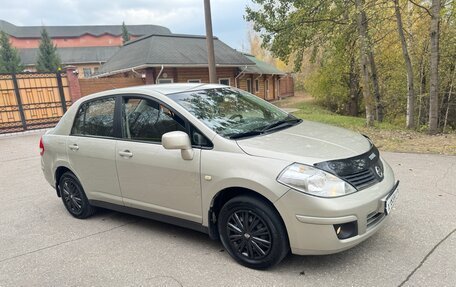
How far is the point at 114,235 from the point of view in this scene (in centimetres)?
390

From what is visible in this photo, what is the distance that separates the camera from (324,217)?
8.40 feet

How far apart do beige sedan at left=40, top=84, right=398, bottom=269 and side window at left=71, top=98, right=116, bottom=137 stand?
14mm

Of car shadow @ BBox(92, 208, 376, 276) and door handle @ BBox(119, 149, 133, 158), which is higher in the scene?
door handle @ BBox(119, 149, 133, 158)

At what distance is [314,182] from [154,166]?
1659mm

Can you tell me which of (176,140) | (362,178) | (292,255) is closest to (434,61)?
(362,178)

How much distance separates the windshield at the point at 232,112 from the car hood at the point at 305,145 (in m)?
0.20

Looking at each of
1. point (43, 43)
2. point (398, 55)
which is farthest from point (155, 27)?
point (398, 55)

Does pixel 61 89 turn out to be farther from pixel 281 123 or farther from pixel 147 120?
pixel 281 123

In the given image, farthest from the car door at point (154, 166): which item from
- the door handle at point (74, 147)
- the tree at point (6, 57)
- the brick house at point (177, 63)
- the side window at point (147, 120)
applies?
the tree at point (6, 57)

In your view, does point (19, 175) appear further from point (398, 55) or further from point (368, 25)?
point (398, 55)

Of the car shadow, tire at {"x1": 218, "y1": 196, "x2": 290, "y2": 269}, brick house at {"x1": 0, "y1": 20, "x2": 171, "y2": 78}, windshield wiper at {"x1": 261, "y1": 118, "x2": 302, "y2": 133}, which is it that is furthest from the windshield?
brick house at {"x1": 0, "y1": 20, "x2": 171, "y2": 78}

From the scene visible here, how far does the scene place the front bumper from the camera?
2.56m

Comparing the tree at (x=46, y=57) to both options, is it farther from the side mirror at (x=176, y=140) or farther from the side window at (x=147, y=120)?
the side mirror at (x=176, y=140)

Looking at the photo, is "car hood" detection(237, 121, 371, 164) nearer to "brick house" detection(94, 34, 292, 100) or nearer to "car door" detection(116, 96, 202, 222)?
"car door" detection(116, 96, 202, 222)
